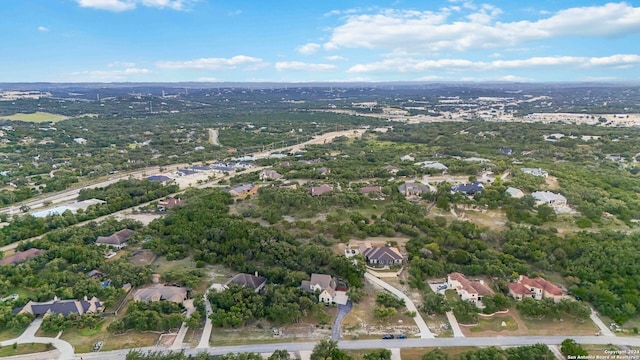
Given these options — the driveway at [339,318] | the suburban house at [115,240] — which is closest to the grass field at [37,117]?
the suburban house at [115,240]

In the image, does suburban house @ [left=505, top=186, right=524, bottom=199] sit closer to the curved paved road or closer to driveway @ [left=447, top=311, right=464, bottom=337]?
the curved paved road

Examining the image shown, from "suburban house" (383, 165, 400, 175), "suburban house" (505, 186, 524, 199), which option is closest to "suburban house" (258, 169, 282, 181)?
"suburban house" (383, 165, 400, 175)

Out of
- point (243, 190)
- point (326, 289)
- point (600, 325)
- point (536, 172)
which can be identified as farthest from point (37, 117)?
point (600, 325)

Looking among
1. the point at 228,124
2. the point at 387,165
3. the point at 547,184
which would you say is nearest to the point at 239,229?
the point at 387,165

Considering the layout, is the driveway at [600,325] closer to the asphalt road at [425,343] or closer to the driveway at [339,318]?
the asphalt road at [425,343]

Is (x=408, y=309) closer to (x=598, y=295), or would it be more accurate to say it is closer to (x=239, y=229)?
(x=598, y=295)

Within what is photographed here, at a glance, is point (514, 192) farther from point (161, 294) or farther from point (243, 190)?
point (161, 294)
